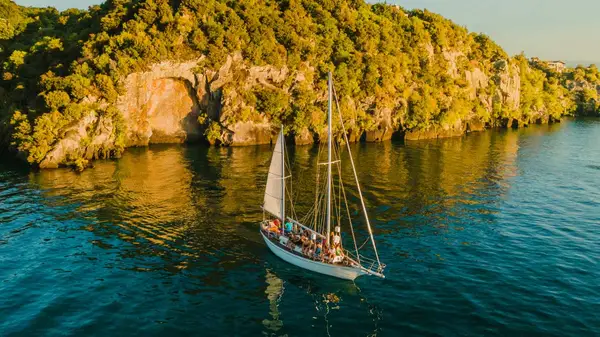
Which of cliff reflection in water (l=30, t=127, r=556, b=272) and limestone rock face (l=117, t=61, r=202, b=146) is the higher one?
limestone rock face (l=117, t=61, r=202, b=146)

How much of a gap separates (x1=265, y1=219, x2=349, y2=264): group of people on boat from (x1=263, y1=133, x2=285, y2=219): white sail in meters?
1.64

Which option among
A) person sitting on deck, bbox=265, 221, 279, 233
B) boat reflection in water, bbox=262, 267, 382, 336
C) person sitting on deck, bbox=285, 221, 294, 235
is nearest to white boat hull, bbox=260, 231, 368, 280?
boat reflection in water, bbox=262, 267, 382, 336

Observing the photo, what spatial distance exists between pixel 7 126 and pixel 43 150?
52.3 feet

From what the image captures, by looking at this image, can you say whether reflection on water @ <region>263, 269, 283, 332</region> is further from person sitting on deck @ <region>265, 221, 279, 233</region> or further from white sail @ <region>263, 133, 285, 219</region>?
white sail @ <region>263, 133, 285, 219</region>

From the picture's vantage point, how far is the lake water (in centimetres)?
2753

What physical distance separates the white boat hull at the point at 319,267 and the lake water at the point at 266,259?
640 mm

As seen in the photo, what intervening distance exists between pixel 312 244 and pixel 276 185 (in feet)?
21.9

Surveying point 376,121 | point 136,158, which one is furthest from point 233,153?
point 376,121

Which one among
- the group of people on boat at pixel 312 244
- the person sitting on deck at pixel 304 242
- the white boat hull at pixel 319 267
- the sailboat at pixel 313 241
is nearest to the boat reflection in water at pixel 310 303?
the white boat hull at pixel 319 267

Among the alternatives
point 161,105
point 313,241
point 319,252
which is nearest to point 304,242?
point 313,241

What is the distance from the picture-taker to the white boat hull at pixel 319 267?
104 feet

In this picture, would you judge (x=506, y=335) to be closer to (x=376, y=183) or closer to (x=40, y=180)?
(x=376, y=183)

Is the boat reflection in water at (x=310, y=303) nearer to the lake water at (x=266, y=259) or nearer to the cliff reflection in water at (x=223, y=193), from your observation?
the lake water at (x=266, y=259)

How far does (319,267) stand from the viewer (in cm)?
3312
